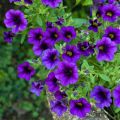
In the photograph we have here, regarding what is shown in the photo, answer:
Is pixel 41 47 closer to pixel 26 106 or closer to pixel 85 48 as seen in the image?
pixel 85 48

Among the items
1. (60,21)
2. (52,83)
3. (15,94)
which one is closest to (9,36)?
(60,21)

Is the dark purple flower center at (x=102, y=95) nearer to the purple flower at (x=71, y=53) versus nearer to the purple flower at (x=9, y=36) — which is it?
the purple flower at (x=71, y=53)

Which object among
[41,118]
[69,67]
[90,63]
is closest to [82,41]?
[90,63]

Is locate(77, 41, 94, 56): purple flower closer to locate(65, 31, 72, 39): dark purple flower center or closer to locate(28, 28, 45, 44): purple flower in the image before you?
locate(65, 31, 72, 39): dark purple flower center

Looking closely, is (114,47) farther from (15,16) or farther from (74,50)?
(15,16)

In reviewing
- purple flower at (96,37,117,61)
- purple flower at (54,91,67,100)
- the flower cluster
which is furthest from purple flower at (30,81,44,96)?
purple flower at (96,37,117,61)

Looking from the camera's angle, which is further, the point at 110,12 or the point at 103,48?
the point at 110,12
